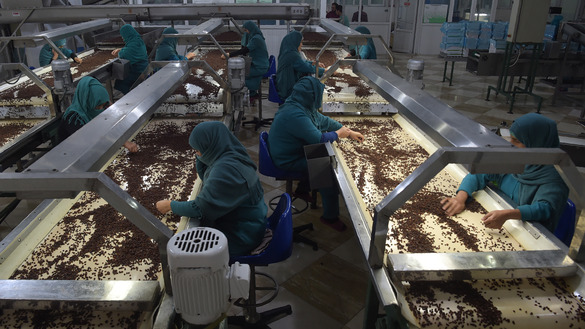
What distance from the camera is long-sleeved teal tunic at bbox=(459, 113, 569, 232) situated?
1.93 metres

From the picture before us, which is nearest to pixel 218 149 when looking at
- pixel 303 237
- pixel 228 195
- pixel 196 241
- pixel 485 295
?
pixel 228 195

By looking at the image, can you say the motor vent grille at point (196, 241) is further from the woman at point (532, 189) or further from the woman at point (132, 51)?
the woman at point (132, 51)

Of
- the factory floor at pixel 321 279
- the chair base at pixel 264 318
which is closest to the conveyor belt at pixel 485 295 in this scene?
the factory floor at pixel 321 279

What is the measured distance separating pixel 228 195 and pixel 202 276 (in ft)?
2.45

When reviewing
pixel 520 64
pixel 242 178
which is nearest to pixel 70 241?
pixel 242 178

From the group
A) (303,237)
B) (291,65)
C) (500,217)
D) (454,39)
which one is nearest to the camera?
(500,217)

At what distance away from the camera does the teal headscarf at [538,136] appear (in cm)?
203

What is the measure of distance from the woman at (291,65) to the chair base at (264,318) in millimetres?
2946

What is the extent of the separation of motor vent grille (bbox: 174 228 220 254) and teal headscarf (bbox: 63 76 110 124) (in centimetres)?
226

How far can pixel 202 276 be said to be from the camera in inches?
48.1

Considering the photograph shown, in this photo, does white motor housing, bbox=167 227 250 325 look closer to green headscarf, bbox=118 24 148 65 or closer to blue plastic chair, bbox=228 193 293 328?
blue plastic chair, bbox=228 193 293 328

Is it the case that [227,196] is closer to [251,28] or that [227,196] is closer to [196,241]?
[196,241]

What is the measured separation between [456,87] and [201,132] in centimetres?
755

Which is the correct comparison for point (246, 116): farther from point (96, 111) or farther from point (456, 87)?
point (456, 87)
